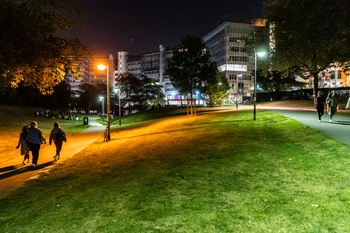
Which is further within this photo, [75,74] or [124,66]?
[124,66]

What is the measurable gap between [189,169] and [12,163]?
27.8 ft

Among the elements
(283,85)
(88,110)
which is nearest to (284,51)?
(283,85)

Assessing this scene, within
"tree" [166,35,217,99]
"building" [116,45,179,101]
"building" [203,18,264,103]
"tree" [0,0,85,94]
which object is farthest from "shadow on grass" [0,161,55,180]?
"building" [116,45,179,101]

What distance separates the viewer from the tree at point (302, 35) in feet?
84.2

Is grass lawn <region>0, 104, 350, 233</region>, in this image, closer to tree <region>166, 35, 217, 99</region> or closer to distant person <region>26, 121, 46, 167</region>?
distant person <region>26, 121, 46, 167</region>

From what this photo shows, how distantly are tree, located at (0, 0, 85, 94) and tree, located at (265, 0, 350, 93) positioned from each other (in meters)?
15.7

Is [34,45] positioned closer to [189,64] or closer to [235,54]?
[189,64]

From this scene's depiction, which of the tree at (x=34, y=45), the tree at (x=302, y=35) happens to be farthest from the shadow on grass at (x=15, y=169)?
the tree at (x=302, y=35)

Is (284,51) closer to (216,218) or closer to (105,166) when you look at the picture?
(105,166)

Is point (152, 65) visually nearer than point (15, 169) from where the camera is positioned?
No

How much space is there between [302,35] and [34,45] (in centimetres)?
2537

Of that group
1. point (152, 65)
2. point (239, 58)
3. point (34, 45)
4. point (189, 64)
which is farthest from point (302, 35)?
point (152, 65)

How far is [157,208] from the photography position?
22.1 feet

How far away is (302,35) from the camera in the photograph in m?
31.8
